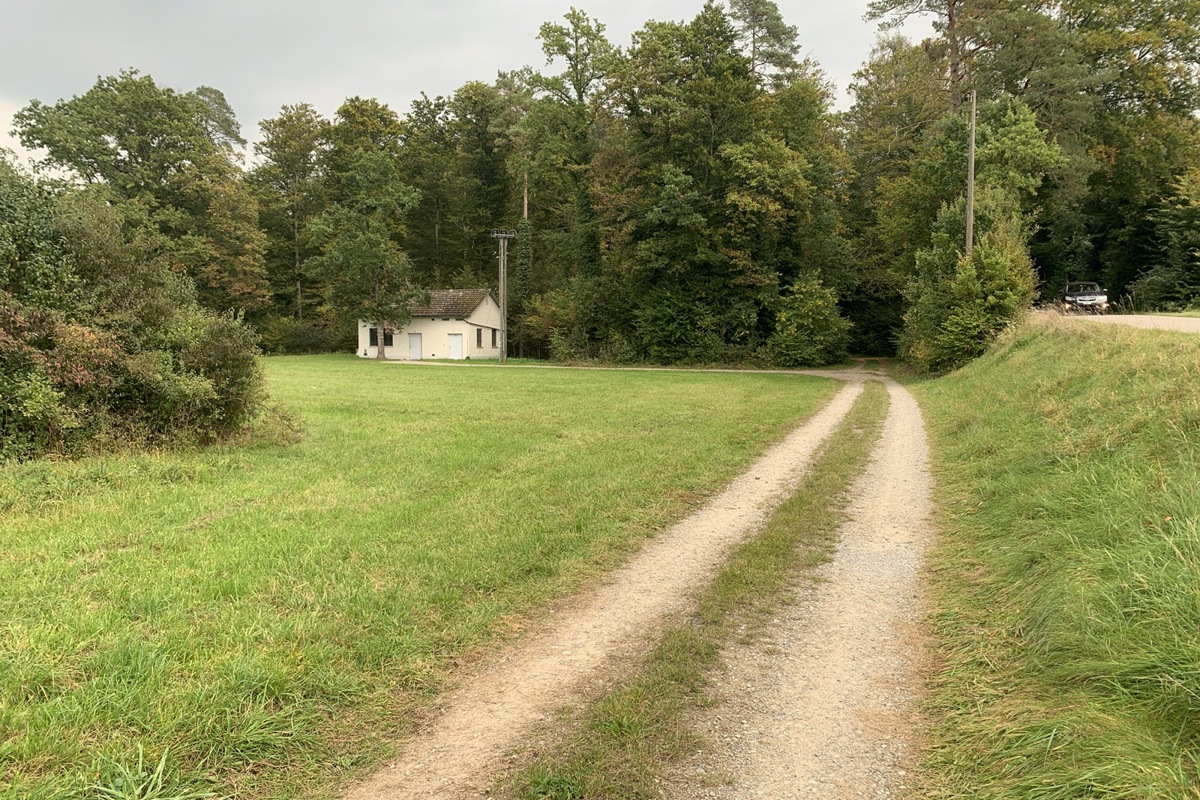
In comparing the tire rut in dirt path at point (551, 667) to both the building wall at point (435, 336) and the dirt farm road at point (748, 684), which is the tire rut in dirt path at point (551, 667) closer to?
the dirt farm road at point (748, 684)

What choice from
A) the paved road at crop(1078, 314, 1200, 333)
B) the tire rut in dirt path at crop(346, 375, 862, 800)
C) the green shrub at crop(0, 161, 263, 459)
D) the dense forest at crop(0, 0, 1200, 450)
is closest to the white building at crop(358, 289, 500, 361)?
the dense forest at crop(0, 0, 1200, 450)

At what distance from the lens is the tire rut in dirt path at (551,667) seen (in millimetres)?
2773

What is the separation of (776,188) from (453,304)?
22.7 meters

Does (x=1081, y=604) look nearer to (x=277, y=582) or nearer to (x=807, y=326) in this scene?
(x=277, y=582)

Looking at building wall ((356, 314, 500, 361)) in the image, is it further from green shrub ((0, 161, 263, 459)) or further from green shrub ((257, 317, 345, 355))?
green shrub ((0, 161, 263, 459))

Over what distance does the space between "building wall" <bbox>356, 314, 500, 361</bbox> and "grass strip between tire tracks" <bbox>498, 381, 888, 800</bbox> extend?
37.9m

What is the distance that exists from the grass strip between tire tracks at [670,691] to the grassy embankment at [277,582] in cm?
86

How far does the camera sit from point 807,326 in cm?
3241

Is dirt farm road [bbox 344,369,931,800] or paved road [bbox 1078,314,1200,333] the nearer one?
dirt farm road [bbox 344,369,931,800]

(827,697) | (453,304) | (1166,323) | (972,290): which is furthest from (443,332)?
(827,697)

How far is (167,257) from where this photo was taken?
977 cm

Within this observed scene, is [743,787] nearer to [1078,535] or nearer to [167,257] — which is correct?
[1078,535]

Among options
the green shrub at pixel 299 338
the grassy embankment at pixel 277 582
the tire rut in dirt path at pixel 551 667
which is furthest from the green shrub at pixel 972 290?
the green shrub at pixel 299 338

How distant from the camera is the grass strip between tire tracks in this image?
2713 mm
